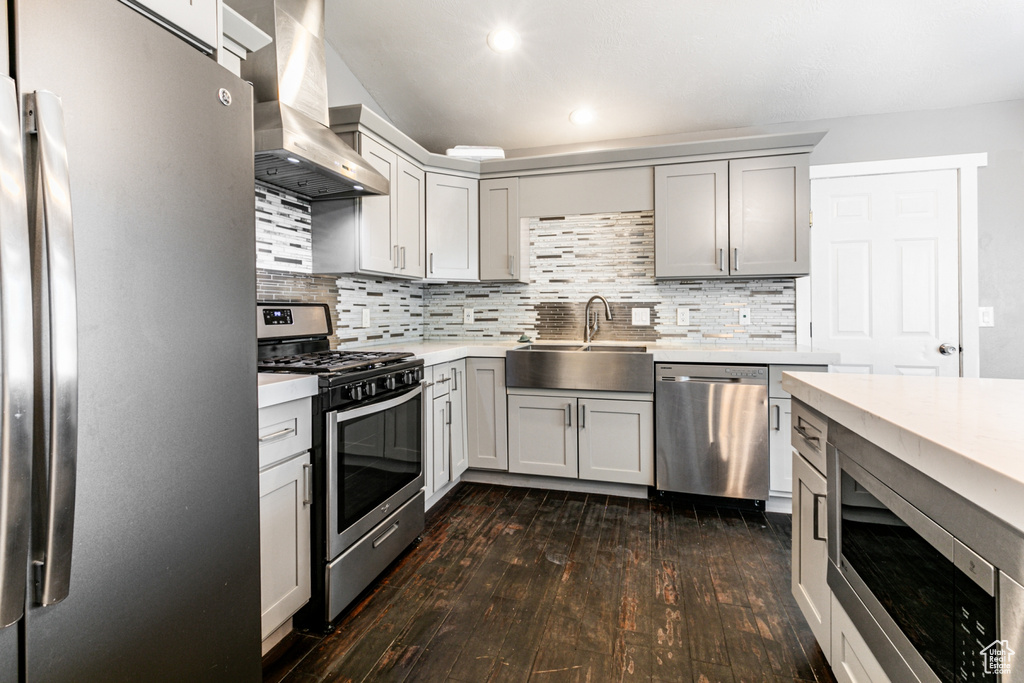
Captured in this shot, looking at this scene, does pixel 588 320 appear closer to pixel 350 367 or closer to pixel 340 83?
pixel 350 367

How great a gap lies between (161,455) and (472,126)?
3242 millimetres

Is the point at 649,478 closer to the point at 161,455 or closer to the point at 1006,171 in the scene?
the point at 161,455

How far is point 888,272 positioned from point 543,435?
8.08 ft

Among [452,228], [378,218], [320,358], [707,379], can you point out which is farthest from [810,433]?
[452,228]

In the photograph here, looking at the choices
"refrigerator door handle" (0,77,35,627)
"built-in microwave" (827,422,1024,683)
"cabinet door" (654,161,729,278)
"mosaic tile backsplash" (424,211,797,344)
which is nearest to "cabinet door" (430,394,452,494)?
"mosaic tile backsplash" (424,211,797,344)

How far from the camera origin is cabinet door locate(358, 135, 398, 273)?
2570 mm

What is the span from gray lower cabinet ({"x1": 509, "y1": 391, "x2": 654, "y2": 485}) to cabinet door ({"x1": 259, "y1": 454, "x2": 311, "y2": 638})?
165 centimetres

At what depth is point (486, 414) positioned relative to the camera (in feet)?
10.4

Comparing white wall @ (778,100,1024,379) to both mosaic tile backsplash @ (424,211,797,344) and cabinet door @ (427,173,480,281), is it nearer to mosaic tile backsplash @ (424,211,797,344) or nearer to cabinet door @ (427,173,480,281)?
mosaic tile backsplash @ (424,211,797,344)

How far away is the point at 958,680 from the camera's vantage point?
29.7 inches

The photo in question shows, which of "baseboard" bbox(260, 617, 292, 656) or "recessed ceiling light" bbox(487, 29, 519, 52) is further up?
"recessed ceiling light" bbox(487, 29, 519, 52)

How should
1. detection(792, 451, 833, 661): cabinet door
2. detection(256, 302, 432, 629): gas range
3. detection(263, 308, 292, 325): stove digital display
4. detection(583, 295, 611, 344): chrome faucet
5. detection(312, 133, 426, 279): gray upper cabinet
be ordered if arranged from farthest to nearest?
detection(583, 295, 611, 344): chrome faucet → detection(312, 133, 426, 279): gray upper cabinet → detection(263, 308, 292, 325): stove digital display → detection(256, 302, 432, 629): gas range → detection(792, 451, 833, 661): cabinet door

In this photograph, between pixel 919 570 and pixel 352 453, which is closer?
pixel 919 570

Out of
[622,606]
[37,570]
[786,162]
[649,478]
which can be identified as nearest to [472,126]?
[786,162]
